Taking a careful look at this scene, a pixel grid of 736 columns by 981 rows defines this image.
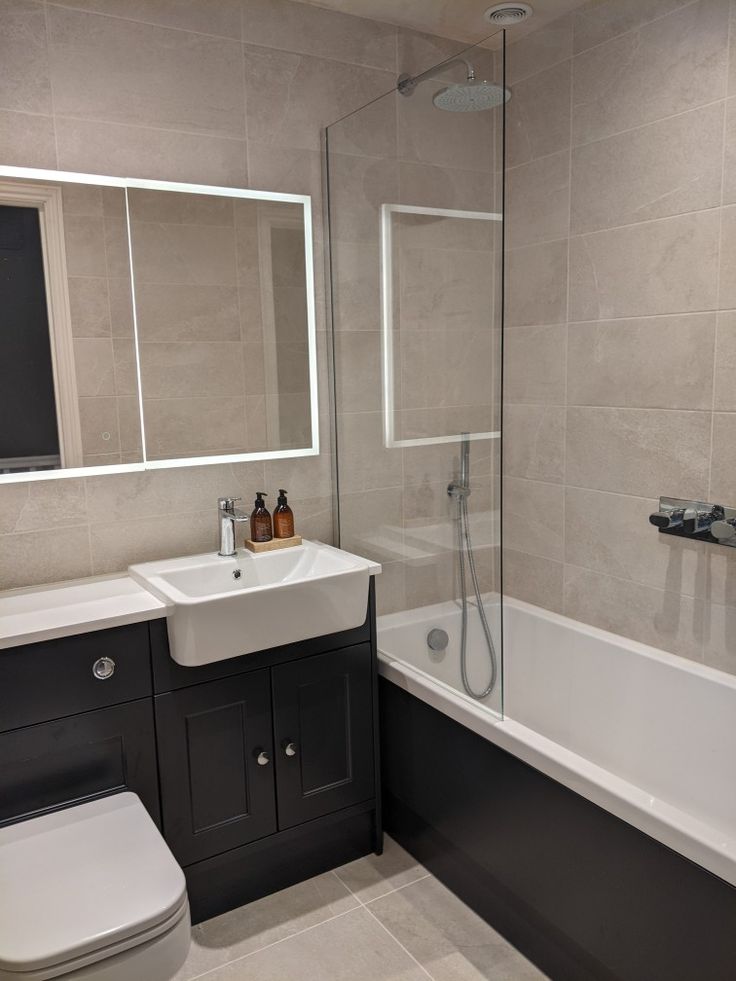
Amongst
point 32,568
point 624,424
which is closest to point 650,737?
point 624,424

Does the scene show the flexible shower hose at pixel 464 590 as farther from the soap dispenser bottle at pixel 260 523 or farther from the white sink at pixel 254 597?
the soap dispenser bottle at pixel 260 523

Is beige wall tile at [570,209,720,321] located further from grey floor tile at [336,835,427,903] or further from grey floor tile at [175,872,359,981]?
grey floor tile at [175,872,359,981]

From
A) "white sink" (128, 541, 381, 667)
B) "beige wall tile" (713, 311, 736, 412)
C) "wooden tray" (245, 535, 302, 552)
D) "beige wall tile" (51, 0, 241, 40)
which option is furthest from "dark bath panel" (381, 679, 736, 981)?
"beige wall tile" (51, 0, 241, 40)

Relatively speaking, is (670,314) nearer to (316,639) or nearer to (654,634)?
(654,634)

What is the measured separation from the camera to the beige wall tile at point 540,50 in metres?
2.56

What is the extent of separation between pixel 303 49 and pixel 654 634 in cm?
217

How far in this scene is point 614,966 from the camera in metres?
1.76

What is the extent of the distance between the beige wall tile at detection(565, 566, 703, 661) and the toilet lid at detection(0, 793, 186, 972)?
1589 mm

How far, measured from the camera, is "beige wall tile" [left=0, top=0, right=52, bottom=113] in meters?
2.05

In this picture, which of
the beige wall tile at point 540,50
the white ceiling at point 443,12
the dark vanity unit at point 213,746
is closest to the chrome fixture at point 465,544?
the dark vanity unit at point 213,746

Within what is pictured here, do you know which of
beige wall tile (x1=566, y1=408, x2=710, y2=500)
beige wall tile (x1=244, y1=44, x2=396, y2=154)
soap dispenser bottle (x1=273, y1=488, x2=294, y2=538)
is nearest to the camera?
beige wall tile (x1=566, y1=408, x2=710, y2=500)

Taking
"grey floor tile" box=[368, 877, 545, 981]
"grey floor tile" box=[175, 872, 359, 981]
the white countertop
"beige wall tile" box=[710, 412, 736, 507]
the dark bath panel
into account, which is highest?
"beige wall tile" box=[710, 412, 736, 507]

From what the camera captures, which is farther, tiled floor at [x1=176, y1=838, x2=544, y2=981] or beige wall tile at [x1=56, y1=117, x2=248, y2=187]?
beige wall tile at [x1=56, y1=117, x2=248, y2=187]

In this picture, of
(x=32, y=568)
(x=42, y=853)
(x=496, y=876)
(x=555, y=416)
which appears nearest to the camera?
(x=42, y=853)
